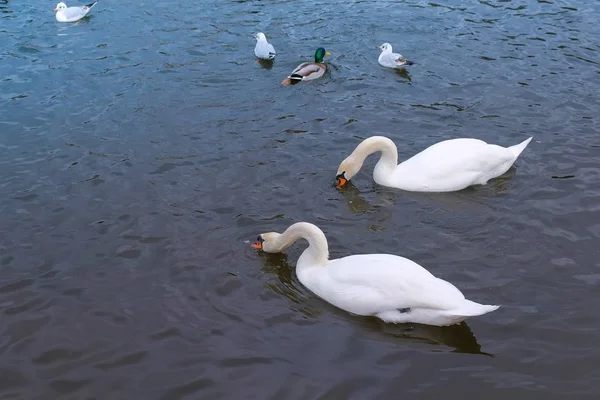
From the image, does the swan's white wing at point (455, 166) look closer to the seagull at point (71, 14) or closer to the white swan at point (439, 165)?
the white swan at point (439, 165)

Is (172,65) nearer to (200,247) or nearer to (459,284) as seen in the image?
(200,247)

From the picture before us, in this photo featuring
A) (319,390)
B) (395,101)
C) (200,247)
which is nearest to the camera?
(319,390)

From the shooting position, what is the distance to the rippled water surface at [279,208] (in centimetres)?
642

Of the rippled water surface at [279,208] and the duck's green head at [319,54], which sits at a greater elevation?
the duck's green head at [319,54]

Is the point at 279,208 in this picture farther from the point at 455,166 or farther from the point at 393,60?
the point at 393,60

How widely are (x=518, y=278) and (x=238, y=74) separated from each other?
8.21m

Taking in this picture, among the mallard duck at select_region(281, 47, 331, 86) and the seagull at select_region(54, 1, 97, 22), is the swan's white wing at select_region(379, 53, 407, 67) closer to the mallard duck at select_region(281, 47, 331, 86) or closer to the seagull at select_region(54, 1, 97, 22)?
the mallard duck at select_region(281, 47, 331, 86)

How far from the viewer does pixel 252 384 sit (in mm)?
6215

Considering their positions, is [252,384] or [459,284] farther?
[459,284]

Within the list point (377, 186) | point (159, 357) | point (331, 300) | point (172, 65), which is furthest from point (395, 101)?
point (159, 357)

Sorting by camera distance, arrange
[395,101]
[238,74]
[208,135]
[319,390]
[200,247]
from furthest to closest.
A: [238,74] < [395,101] < [208,135] < [200,247] < [319,390]

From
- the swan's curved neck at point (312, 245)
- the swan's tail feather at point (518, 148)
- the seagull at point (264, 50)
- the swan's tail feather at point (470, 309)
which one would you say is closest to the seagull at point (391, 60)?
the seagull at point (264, 50)

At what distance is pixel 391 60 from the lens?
1356cm

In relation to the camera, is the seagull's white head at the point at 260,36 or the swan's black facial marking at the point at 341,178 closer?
the swan's black facial marking at the point at 341,178
